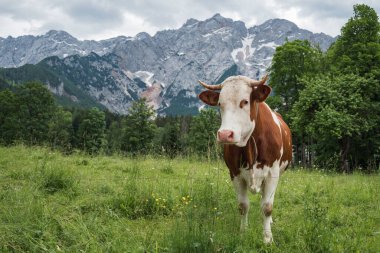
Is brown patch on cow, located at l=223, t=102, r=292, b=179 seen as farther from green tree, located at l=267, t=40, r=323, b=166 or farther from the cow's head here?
green tree, located at l=267, t=40, r=323, b=166

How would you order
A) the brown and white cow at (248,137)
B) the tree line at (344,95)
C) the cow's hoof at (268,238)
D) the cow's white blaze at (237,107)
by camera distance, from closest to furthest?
the cow's white blaze at (237,107) < the brown and white cow at (248,137) < the cow's hoof at (268,238) < the tree line at (344,95)

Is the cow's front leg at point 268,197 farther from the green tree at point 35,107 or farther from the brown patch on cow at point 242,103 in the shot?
the green tree at point 35,107

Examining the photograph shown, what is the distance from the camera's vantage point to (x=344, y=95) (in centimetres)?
2486

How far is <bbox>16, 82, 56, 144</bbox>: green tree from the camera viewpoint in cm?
5700

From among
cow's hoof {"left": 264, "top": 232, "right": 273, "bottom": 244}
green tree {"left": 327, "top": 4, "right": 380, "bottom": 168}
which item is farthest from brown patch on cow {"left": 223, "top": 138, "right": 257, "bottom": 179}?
green tree {"left": 327, "top": 4, "right": 380, "bottom": 168}

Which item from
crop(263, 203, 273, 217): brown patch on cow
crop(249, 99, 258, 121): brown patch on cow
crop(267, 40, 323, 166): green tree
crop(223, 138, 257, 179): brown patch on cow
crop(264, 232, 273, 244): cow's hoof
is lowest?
crop(264, 232, 273, 244): cow's hoof

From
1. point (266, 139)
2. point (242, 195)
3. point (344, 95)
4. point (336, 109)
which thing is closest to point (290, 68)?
point (344, 95)

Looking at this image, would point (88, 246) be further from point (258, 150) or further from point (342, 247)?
point (342, 247)

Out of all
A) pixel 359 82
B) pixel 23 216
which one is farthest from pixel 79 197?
pixel 359 82

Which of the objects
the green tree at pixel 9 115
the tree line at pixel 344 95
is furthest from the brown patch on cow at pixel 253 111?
the green tree at pixel 9 115

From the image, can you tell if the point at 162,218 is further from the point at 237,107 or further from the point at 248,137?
the point at 237,107

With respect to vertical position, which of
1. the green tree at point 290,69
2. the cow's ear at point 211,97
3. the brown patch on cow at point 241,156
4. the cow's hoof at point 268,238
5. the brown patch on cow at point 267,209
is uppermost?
the green tree at point 290,69

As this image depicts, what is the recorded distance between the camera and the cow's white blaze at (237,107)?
477 cm

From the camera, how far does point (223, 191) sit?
8.23 meters
